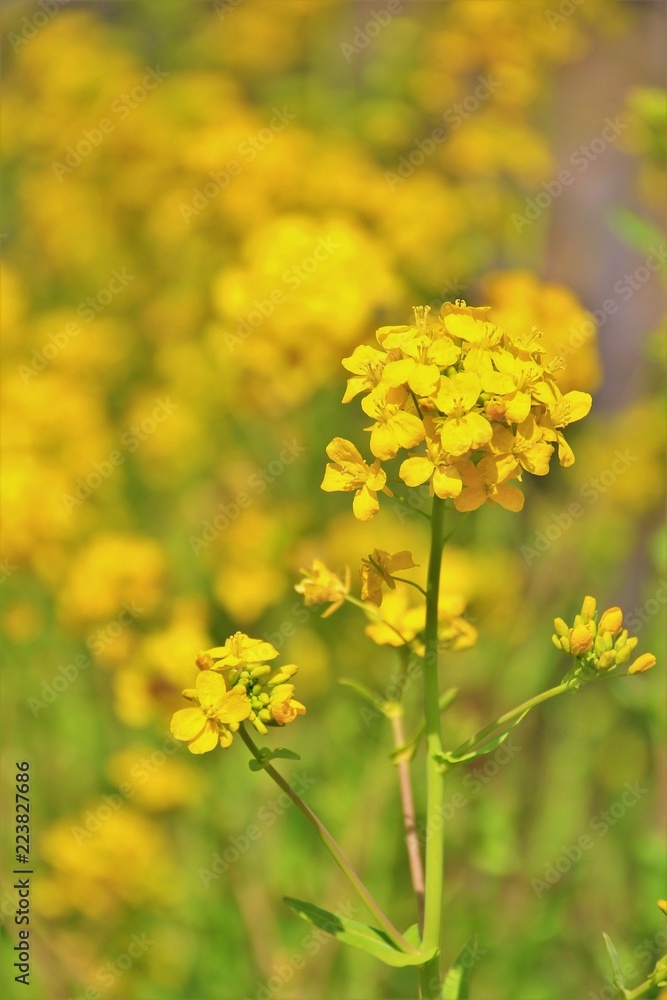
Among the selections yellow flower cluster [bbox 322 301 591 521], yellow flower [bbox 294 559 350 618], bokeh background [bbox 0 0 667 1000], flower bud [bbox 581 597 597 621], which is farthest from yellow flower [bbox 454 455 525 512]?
bokeh background [bbox 0 0 667 1000]

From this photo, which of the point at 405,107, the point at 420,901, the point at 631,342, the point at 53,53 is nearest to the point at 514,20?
the point at 405,107

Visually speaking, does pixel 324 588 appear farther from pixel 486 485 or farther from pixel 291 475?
pixel 291 475

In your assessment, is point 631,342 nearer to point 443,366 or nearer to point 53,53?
point 53,53

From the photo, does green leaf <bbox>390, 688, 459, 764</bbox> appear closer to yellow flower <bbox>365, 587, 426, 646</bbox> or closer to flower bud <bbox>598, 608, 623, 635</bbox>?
yellow flower <bbox>365, 587, 426, 646</bbox>

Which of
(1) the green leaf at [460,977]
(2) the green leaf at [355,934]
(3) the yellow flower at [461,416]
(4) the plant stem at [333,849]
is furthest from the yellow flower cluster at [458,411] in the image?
(1) the green leaf at [460,977]

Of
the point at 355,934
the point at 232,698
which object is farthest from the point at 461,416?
the point at 355,934

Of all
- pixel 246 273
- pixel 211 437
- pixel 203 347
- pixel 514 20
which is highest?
pixel 514 20

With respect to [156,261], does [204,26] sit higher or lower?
higher
